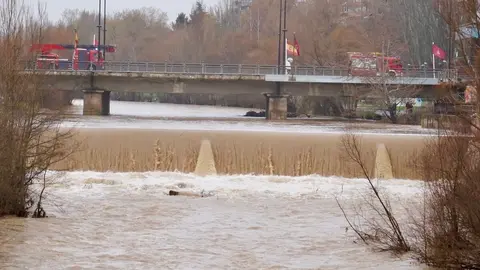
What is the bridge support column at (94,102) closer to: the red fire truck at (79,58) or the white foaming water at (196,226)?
the red fire truck at (79,58)

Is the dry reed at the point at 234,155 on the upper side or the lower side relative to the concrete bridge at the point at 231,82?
lower

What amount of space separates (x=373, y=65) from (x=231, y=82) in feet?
37.6

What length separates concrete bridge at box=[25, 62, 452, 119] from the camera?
56969mm

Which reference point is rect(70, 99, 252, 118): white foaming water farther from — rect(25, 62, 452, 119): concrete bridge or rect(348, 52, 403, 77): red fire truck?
rect(348, 52, 403, 77): red fire truck

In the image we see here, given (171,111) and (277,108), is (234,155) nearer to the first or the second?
(277,108)

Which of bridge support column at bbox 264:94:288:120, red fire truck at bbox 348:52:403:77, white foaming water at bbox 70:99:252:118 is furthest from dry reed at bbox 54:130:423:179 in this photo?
white foaming water at bbox 70:99:252:118

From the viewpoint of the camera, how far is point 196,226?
1759cm

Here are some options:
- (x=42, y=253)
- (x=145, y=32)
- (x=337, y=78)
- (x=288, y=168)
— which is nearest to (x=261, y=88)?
(x=337, y=78)

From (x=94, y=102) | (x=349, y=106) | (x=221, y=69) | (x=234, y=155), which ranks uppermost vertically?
(x=221, y=69)

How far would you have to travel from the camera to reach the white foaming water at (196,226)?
13531 millimetres

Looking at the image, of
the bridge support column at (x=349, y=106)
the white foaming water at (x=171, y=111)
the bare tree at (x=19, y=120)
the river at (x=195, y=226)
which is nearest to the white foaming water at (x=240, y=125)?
the white foaming water at (x=171, y=111)

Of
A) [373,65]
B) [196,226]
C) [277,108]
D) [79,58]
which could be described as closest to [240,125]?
[277,108]

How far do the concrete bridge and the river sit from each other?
30.6m

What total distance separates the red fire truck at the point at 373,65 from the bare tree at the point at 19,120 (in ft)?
139
